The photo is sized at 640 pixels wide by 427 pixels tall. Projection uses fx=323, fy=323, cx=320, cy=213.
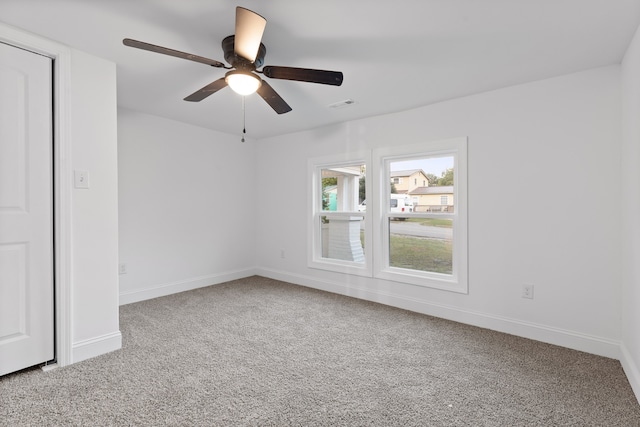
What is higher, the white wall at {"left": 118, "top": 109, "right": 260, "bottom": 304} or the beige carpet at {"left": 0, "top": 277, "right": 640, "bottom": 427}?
the white wall at {"left": 118, "top": 109, "right": 260, "bottom": 304}

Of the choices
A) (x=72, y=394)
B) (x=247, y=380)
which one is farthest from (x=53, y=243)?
(x=247, y=380)

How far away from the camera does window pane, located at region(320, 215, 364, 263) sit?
169 inches

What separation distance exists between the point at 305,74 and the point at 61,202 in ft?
6.30

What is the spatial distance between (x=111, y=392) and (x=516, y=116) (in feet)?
12.3

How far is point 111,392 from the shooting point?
1.98 meters

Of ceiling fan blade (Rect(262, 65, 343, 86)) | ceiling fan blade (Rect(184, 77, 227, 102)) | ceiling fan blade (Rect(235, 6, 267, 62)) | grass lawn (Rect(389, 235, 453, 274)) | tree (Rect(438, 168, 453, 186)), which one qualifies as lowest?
grass lawn (Rect(389, 235, 453, 274))

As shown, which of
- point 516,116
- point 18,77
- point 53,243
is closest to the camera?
point 18,77

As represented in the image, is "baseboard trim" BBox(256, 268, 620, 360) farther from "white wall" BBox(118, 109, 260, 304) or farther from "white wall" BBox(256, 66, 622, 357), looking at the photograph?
"white wall" BBox(118, 109, 260, 304)

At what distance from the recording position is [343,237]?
4.45 m

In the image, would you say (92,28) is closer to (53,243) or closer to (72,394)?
(53,243)

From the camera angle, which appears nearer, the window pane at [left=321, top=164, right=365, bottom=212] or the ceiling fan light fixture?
the ceiling fan light fixture

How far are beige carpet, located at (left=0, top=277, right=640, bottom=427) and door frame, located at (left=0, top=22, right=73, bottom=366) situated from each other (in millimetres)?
276

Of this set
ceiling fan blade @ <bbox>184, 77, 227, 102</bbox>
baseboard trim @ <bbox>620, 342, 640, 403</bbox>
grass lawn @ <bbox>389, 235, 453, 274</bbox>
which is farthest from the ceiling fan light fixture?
baseboard trim @ <bbox>620, 342, 640, 403</bbox>

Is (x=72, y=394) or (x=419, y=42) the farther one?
(x=419, y=42)
